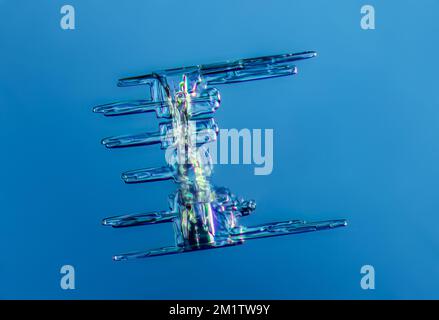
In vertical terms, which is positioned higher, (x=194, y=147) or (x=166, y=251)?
(x=194, y=147)

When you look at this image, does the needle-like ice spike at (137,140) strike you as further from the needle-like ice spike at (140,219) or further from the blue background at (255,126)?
the needle-like ice spike at (140,219)

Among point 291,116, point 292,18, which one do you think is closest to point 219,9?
point 292,18

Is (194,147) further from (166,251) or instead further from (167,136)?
(166,251)

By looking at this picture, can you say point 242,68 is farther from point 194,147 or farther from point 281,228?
point 281,228

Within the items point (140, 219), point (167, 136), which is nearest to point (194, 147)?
point (167, 136)

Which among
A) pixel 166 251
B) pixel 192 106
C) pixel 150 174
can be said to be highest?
pixel 192 106
